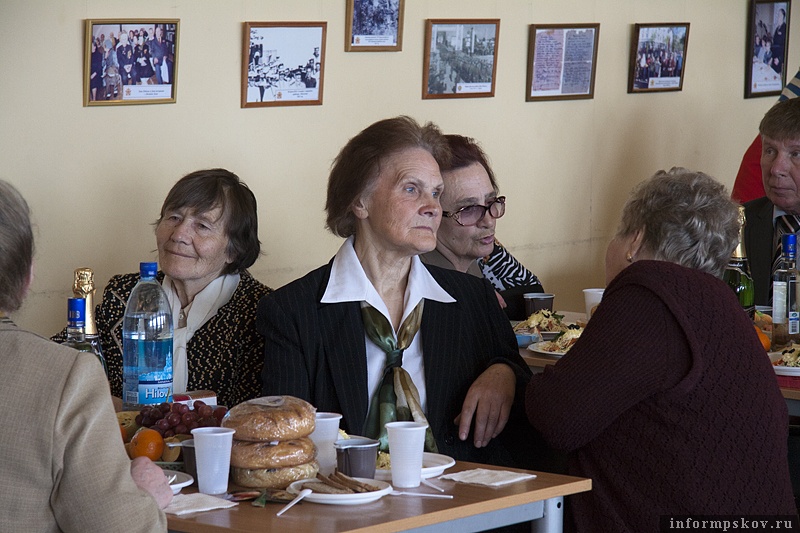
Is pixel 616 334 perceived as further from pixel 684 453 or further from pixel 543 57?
pixel 543 57

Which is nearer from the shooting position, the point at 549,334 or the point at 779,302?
the point at 779,302

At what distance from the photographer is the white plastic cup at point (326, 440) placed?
2.29m

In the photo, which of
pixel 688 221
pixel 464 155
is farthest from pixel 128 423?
pixel 464 155

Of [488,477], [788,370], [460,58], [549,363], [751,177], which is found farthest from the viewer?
[751,177]

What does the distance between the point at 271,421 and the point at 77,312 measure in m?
0.71

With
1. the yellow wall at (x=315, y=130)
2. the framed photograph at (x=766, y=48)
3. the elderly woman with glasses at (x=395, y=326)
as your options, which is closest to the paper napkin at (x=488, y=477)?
the elderly woman with glasses at (x=395, y=326)

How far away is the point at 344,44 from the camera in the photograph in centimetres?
466

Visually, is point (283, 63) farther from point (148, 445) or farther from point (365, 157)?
point (148, 445)

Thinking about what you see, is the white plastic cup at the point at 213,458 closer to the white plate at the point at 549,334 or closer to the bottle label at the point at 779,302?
the white plate at the point at 549,334

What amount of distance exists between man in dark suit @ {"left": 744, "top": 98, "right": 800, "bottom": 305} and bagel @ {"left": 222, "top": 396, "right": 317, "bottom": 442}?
9.91 ft

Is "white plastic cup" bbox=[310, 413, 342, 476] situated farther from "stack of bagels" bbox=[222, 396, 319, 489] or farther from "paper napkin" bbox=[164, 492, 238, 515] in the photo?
"paper napkin" bbox=[164, 492, 238, 515]

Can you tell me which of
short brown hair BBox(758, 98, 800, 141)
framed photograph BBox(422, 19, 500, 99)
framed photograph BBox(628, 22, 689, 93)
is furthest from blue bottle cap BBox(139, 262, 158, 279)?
framed photograph BBox(628, 22, 689, 93)

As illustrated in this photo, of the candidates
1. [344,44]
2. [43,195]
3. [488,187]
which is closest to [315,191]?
[344,44]

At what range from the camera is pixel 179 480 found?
7.06ft
